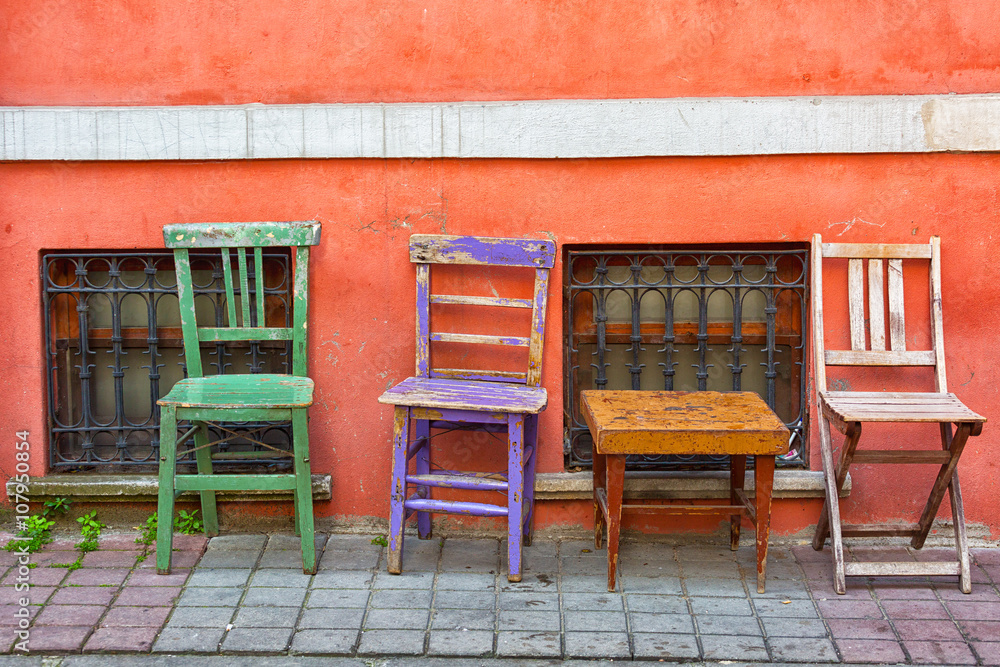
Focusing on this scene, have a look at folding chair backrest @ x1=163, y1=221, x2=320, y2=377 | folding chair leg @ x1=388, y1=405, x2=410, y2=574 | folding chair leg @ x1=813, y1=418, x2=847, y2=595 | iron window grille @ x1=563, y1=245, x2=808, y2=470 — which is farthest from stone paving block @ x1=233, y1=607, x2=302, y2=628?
folding chair leg @ x1=813, y1=418, x2=847, y2=595

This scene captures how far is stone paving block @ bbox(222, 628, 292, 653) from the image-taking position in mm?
3154

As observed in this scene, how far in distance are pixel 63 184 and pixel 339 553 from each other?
6.89ft

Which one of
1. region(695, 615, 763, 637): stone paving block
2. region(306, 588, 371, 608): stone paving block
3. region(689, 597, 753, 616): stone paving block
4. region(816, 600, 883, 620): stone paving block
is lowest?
region(695, 615, 763, 637): stone paving block

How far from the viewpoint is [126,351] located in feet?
14.1

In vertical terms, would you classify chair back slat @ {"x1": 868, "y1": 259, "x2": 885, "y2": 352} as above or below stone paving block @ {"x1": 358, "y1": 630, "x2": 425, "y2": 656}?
above

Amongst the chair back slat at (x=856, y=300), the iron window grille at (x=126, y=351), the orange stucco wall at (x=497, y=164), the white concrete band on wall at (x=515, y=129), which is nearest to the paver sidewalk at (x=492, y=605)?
the iron window grille at (x=126, y=351)

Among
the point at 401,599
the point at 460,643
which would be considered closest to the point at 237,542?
the point at 401,599

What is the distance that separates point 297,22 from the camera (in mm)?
3914

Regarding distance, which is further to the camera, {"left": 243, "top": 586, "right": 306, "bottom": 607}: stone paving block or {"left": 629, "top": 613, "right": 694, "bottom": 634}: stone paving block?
{"left": 243, "top": 586, "right": 306, "bottom": 607}: stone paving block

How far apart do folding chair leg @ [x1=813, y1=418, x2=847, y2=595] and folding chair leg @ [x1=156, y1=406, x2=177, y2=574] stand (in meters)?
2.75

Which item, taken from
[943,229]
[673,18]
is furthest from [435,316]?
[943,229]

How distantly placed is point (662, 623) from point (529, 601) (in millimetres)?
531

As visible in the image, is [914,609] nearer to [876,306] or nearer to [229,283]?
[876,306]

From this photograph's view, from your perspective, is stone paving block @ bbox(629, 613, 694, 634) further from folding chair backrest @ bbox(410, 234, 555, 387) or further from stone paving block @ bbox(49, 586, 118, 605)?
stone paving block @ bbox(49, 586, 118, 605)
